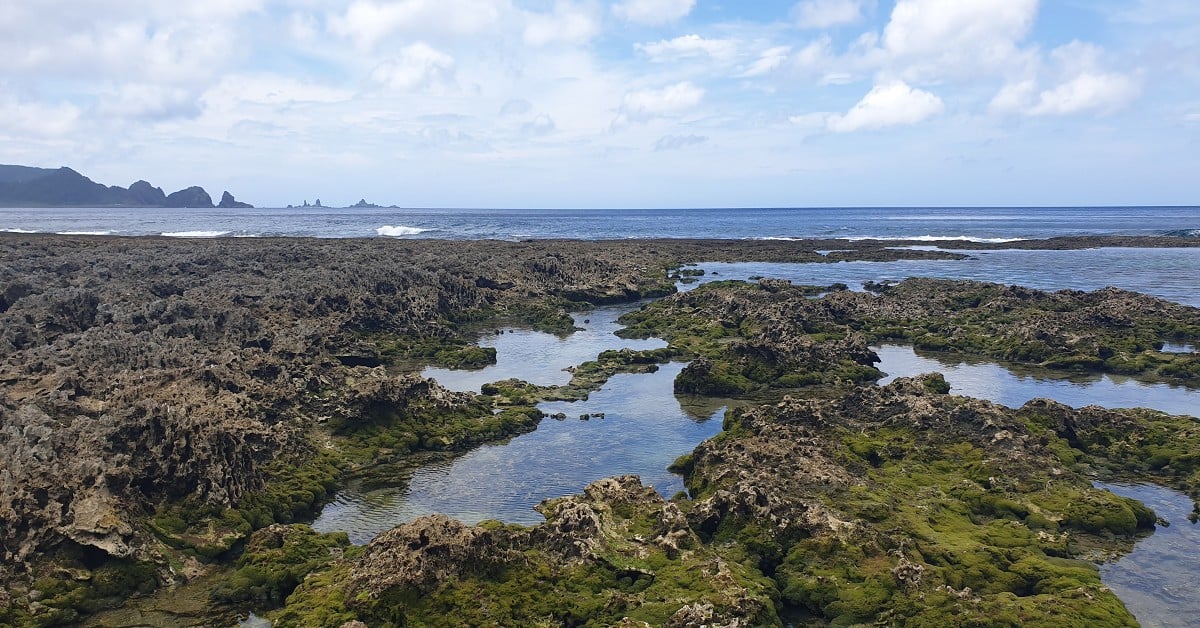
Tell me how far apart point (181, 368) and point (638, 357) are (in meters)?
21.8

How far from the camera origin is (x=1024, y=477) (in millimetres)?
21484

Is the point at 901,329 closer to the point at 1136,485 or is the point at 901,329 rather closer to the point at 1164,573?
the point at 1136,485

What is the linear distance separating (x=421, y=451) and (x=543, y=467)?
15.6 ft

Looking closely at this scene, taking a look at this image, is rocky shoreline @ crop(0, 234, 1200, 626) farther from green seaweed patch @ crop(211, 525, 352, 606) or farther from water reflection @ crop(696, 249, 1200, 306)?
water reflection @ crop(696, 249, 1200, 306)

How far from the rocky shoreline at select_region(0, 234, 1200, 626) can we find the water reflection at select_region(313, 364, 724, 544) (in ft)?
3.69

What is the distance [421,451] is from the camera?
84.9 ft

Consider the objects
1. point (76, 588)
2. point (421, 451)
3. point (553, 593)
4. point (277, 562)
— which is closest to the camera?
point (76, 588)

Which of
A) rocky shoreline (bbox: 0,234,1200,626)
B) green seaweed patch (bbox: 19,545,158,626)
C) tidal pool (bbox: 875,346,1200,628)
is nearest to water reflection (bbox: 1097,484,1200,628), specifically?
tidal pool (bbox: 875,346,1200,628)

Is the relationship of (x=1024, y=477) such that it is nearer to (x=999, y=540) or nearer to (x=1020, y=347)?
(x=999, y=540)

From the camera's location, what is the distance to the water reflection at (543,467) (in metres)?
20.7

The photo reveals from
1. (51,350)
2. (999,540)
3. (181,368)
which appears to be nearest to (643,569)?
(999,540)

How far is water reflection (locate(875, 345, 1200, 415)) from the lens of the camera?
103 feet

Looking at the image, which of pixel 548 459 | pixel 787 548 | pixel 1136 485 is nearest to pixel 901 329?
pixel 1136 485

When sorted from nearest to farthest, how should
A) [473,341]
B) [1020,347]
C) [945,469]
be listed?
[945,469] < [1020,347] < [473,341]
